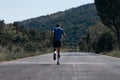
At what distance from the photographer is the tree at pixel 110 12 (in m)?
63.7

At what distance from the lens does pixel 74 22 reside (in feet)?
609

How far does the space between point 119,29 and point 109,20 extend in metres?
2.38

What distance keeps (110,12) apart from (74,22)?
122 meters

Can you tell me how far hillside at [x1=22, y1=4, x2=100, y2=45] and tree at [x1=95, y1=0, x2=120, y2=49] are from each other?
10658cm

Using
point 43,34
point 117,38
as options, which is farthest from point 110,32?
point 43,34

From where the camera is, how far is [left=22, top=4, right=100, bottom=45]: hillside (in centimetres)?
17812

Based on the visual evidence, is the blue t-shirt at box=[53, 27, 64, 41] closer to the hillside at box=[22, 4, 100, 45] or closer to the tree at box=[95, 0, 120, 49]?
the tree at box=[95, 0, 120, 49]

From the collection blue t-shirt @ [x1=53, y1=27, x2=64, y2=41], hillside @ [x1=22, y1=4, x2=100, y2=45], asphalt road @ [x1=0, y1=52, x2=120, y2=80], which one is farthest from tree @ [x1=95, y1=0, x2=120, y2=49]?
hillside @ [x1=22, y1=4, x2=100, y2=45]

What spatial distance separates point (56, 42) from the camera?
20328 mm

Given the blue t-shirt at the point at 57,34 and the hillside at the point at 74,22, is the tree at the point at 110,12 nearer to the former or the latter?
the blue t-shirt at the point at 57,34

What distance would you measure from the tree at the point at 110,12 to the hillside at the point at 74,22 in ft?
350

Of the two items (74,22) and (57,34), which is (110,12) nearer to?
(57,34)

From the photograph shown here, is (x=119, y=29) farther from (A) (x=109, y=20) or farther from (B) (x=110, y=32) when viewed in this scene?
(B) (x=110, y=32)

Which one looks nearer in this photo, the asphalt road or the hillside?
the asphalt road
